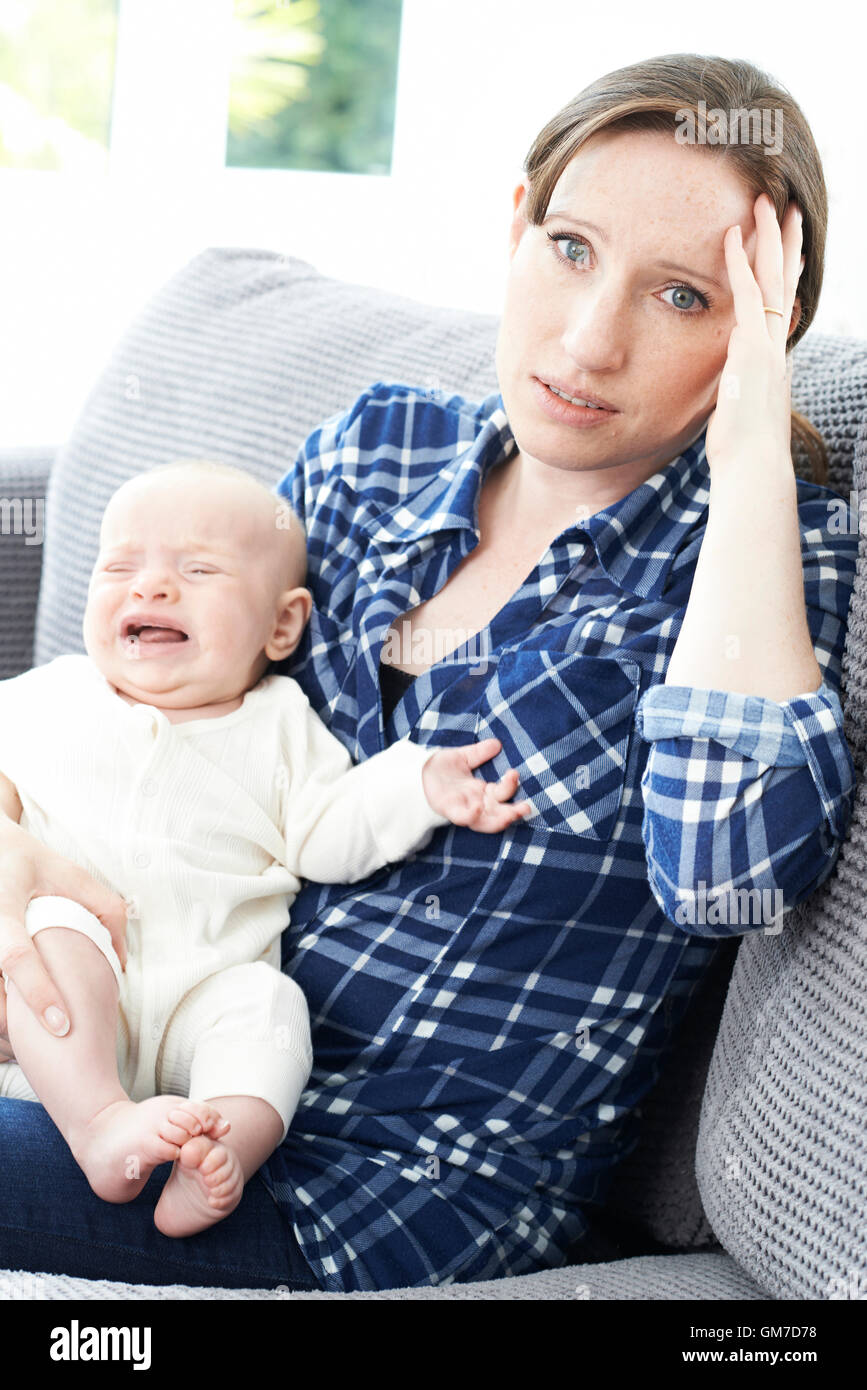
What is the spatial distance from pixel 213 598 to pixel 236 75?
2.12 m

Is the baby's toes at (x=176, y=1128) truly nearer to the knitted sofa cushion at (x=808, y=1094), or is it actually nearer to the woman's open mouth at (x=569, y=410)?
the knitted sofa cushion at (x=808, y=1094)

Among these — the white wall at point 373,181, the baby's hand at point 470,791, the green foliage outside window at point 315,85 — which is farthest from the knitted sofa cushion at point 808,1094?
the green foliage outside window at point 315,85

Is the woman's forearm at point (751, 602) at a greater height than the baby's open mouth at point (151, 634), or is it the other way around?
the woman's forearm at point (751, 602)

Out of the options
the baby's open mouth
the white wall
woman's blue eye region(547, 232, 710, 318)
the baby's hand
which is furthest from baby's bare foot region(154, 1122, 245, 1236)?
the white wall

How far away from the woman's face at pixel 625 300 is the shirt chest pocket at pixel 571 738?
18 cm

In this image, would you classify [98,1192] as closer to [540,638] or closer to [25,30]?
[540,638]

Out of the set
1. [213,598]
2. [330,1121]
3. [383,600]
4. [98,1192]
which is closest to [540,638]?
[383,600]

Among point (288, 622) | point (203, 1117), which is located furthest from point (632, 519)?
point (203, 1117)

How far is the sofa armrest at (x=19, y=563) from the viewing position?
5.42 ft

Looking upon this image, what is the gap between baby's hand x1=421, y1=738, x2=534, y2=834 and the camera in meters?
1.07

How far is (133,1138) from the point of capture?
90cm

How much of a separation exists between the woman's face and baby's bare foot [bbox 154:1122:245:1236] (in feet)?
1.93
